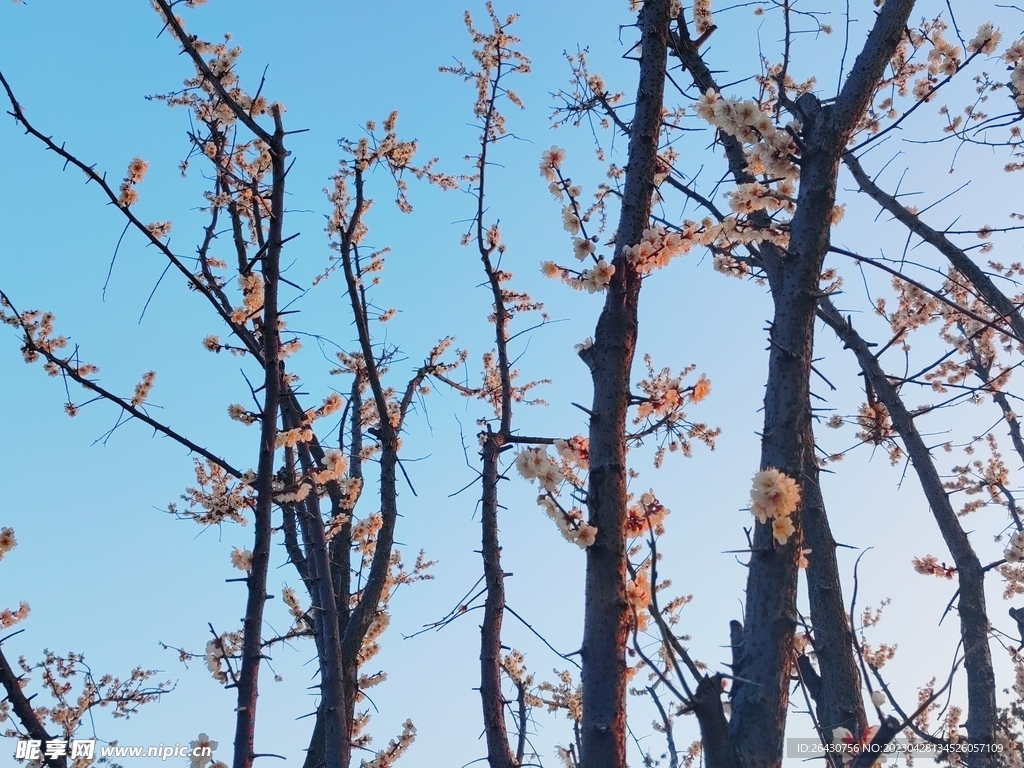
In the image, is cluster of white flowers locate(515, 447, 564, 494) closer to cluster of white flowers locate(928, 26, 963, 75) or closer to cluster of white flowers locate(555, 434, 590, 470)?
cluster of white flowers locate(555, 434, 590, 470)

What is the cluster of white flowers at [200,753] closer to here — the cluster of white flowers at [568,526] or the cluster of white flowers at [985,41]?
the cluster of white flowers at [568,526]

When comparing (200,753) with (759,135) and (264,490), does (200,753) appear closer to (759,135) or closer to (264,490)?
(264,490)

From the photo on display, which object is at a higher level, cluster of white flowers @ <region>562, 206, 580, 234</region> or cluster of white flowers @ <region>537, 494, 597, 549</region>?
cluster of white flowers @ <region>562, 206, 580, 234</region>

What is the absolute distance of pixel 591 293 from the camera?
2682mm

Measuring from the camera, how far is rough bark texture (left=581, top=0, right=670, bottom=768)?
1867 mm

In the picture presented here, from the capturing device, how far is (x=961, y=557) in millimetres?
4527

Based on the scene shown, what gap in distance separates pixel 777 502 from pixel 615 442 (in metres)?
0.51

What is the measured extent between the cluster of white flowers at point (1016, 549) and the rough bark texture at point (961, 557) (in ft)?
1.98

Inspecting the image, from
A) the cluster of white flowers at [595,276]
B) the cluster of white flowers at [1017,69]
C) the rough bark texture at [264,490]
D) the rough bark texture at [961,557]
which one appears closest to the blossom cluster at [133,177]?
the rough bark texture at [264,490]

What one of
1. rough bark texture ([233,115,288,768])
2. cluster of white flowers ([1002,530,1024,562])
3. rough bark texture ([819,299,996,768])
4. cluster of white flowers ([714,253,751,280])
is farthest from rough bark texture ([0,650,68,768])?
cluster of white flowers ([1002,530,1024,562])

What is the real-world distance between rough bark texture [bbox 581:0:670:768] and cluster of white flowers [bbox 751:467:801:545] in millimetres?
384

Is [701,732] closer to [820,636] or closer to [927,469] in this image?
[820,636]

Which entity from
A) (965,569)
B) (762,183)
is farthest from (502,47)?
(965,569)

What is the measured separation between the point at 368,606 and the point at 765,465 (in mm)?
3153
